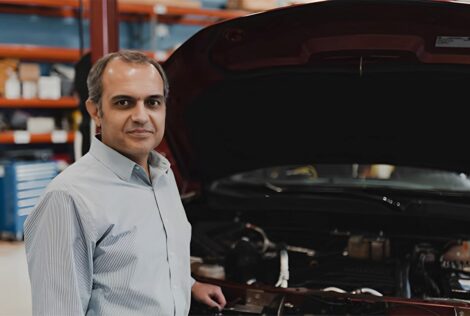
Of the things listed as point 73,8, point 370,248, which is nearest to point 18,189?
point 73,8

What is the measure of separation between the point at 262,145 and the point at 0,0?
4047mm

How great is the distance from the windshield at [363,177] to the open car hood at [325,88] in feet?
0.86

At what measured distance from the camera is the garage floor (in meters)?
3.15

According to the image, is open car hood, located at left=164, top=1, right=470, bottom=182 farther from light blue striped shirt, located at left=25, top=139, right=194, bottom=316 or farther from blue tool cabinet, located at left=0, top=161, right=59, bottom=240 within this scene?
blue tool cabinet, located at left=0, top=161, right=59, bottom=240

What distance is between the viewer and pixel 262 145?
2.08m

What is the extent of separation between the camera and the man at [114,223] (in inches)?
42.1

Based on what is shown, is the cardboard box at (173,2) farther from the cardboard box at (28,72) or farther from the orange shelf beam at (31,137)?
the orange shelf beam at (31,137)

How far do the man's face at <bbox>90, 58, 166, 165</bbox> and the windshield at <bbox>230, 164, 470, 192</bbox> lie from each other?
1.14 metres

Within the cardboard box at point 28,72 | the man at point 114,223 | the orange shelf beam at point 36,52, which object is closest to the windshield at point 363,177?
the man at point 114,223

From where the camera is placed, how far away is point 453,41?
1.42 m

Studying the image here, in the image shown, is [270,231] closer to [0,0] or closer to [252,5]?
[252,5]

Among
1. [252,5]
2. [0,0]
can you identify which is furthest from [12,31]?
[252,5]

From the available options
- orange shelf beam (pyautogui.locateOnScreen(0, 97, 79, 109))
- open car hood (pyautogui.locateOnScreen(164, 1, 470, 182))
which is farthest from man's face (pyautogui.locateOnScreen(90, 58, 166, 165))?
orange shelf beam (pyautogui.locateOnScreen(0, 97, 79, 109))

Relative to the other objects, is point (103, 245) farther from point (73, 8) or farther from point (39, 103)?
point (73, 8)
